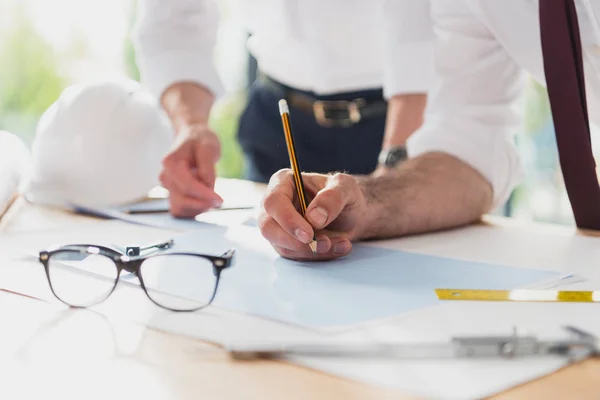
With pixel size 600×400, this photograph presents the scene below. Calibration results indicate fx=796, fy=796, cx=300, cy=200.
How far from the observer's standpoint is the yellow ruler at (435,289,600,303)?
0.84 m

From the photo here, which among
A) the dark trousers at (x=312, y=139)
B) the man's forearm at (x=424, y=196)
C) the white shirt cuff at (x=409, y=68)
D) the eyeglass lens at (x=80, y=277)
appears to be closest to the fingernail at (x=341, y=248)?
the man's forearm at (x=424, y=196)

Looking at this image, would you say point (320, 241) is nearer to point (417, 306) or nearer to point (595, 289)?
point (417, 306)

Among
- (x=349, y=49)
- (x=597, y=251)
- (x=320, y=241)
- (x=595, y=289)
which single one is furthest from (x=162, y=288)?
(x=349, y=49)

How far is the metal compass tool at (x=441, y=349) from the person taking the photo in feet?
2.17

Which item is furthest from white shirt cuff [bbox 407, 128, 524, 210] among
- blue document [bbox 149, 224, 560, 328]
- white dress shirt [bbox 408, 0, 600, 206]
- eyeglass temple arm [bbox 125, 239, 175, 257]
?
eyeglass temple arm [bbox 125, 239, 175, 257]

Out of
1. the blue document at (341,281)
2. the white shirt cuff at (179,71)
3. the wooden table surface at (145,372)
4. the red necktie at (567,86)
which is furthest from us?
the white shirt cuff at (179,71)

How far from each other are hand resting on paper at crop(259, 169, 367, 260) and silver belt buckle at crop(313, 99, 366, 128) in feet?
2.51

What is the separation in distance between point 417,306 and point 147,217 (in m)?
0.73

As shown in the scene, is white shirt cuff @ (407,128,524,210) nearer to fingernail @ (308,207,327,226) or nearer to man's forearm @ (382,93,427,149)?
man's forearm @ (382,93,427,149)

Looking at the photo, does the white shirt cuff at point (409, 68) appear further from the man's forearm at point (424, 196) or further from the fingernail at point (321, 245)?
the fingernail at point (321, 245)

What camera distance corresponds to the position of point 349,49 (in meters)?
1.89

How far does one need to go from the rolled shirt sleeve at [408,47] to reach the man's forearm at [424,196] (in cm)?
35

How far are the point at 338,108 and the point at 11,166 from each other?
75cm

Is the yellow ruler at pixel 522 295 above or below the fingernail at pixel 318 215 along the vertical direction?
above
